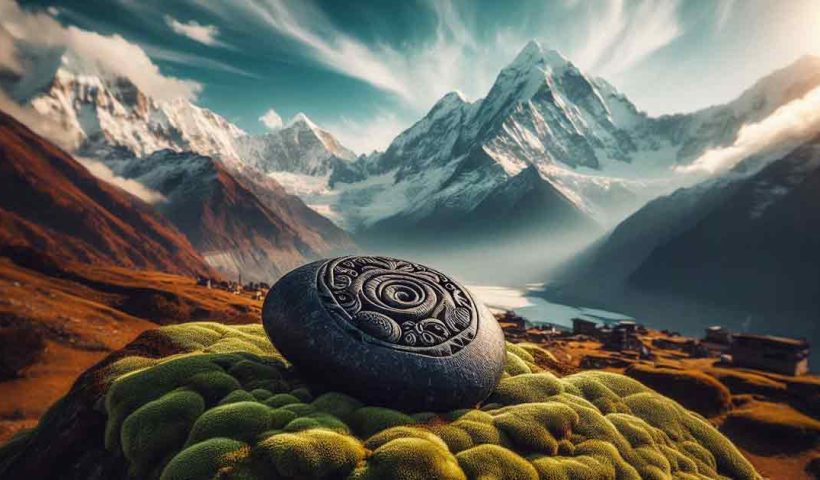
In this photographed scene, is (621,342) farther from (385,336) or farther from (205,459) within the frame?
(205,459)

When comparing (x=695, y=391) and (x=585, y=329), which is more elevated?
(x=585, y=329)

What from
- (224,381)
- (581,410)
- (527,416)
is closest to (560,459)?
(527,416)

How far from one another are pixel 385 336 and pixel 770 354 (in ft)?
225

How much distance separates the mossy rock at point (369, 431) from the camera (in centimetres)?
1020

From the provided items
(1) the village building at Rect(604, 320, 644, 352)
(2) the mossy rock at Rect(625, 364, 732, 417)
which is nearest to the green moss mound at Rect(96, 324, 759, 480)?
(2) the mossy rock at Rect(625, 364, 732, 417)

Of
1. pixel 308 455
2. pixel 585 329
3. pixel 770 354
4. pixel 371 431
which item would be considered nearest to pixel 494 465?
pixel 371 431

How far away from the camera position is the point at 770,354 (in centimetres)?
6309

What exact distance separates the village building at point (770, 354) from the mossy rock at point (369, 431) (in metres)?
58.6

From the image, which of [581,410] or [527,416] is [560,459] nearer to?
[527,416]

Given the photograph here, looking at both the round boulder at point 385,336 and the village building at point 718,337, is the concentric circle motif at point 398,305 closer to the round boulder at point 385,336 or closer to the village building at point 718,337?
the round boulder at point 385,336

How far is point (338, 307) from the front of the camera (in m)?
14.4

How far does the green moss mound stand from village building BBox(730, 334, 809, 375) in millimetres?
58588

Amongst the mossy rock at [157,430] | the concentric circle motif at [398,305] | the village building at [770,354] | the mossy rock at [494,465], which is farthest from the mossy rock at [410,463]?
the village building at [770,354]

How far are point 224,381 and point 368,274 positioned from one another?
5326mm
